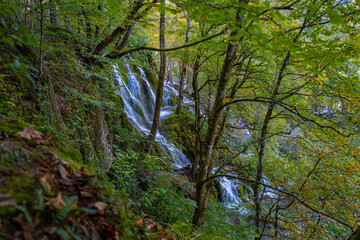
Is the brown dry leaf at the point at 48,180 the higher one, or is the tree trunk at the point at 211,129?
the tree trunk at the point at 211,129

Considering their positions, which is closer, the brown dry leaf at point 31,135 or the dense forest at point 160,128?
the dense forest at point 160,128

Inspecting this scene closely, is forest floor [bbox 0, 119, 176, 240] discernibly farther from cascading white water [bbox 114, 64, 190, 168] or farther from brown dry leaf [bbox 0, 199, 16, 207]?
cascading white water [bbox 114, 64, 190, 168]

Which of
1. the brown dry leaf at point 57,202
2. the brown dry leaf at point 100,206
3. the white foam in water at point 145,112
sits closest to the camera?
the brown dry leaf at point 57,202

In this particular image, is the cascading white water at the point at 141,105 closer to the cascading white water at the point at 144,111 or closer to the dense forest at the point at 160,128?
the cascading white water at the point at 144,111

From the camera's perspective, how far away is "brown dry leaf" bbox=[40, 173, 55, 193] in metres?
1.15

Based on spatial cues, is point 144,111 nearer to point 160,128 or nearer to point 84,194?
point 160,128

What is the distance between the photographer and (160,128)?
1028 cm

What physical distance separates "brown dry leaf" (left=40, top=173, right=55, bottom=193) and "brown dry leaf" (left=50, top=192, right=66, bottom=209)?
9 centimetres

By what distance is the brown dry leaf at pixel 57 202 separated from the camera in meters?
1.07

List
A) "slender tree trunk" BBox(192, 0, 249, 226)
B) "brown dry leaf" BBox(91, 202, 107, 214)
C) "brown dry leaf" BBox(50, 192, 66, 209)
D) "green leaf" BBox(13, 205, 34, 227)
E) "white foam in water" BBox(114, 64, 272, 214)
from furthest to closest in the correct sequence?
"white foam in water" BBox(114, 64, 272, 214), "slender tree trunk" BBox(192, 0, 249, 226), "brown dry leaf" BBox(91, 202, 107, 214), "brown dry leaf" BBox(50, 192, 66, 209), "green leaf" BBox(13, 205, 34, 227)

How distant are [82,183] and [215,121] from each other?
2.41 meters

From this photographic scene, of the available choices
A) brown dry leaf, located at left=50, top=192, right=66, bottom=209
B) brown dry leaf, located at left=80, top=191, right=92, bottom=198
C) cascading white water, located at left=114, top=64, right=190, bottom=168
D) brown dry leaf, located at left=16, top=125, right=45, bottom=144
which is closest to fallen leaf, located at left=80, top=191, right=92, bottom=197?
brown dry leaf, located at left=80, top=191, right=92, bottom=198

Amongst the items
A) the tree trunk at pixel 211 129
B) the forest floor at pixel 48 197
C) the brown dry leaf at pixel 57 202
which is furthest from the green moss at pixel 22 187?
the tree trunk at pixel 211 129

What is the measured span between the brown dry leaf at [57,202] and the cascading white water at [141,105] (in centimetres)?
690
